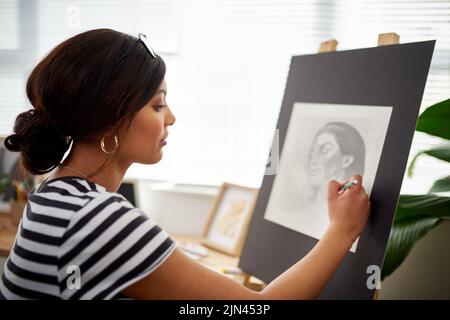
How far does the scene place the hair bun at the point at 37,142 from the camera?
887 mm

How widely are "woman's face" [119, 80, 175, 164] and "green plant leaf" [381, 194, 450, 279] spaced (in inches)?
28.2

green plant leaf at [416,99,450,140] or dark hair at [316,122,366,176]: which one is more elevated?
green plant leaf at [416,99,450,140]

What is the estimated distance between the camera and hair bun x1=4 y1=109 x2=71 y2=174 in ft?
2.91

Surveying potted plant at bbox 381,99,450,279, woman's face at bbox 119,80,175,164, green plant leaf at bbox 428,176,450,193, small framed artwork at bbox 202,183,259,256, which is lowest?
small framed artwork at bbox 202,183,259,256

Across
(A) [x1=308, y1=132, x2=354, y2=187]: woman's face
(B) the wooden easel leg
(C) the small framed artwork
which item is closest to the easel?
(B) the wooden easel leg

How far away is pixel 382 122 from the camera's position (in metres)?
1.02

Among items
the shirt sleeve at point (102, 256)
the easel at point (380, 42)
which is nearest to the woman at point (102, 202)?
the shirt sleeve at point (102, 256)

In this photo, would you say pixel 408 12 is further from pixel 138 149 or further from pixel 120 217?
pixel 120 217

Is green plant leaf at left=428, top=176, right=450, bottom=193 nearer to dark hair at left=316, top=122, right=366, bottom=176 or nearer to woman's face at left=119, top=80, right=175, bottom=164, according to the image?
dark hair at left=316, top=122, right=366, bottom=176

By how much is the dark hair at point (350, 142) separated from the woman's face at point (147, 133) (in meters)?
0.44

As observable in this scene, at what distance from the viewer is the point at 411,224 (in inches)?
51.9

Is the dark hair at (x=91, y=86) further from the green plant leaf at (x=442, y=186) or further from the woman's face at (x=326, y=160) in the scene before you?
the green plant leaf at (x=442, y=186)

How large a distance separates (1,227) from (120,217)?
1.35 m
